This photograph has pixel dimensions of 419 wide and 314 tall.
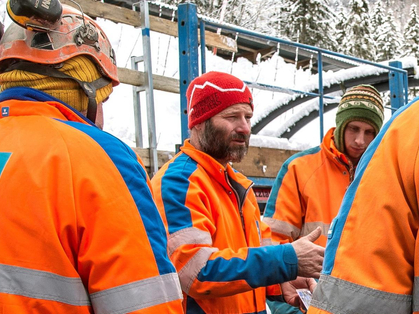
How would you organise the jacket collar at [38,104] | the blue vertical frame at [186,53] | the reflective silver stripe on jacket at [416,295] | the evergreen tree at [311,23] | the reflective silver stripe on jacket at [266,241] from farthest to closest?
the evergreen tree at [311,23], the blue vertical frame at [186,53], the reflective silver stripe on jacket at [266,241], the jacket collar at [38,104], the reflective silver stripe on jacket at [416,295]

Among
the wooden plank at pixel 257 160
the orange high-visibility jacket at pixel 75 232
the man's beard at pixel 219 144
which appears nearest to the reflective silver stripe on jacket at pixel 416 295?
the orange high-visibility jacket at pixel 75 232

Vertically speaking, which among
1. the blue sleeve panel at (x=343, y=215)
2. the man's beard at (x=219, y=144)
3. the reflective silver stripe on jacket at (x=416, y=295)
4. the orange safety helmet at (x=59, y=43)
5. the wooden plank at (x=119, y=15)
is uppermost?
the wooden plank at (x=119, y=15)

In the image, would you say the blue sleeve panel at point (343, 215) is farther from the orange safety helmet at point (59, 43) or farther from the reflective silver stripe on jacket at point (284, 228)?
the reflective silver stripe on jacket at point (284, 228)

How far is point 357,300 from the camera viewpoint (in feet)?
4.97

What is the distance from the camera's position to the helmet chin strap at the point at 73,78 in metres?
1.93

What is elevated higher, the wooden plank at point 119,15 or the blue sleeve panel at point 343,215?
the wooden plank at point 119,15

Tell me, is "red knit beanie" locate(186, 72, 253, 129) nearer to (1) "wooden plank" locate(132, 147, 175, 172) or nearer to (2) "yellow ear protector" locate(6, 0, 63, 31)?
(2) "yellow ear protector" locate(6, 0, 63, 31)

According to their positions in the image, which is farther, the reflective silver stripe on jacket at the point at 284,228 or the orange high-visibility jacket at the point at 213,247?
the reflective silver stripe on jacket at the point at 284,228

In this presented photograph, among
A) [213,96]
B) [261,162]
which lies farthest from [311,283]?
[261,162]

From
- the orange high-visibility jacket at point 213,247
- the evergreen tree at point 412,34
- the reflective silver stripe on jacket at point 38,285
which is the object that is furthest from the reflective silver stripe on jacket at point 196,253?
the evergreen tree at point 412,34

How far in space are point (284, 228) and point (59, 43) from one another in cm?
216

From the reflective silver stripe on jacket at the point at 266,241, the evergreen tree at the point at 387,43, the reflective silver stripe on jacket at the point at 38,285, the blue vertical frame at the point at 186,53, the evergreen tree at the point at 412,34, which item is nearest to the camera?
the reflective silver stripe on jacket at the point at 38,285

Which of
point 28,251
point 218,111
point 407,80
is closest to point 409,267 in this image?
point 28,251

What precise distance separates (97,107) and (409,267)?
115cm
